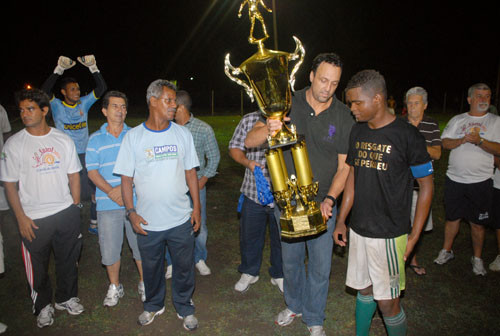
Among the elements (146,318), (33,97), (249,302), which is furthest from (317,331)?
(33,97)

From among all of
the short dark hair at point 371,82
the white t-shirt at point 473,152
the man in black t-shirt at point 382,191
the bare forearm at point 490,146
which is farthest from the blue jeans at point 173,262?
the bare forearm at point 490,146

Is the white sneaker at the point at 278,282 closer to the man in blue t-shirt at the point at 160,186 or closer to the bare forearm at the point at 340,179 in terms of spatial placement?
the man in blue t-shirt at the point at 160,186

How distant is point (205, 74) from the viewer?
44.8 m

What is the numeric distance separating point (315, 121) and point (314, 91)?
Answer: 0.30 meters

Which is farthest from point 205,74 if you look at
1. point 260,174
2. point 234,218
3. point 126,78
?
point 260,174

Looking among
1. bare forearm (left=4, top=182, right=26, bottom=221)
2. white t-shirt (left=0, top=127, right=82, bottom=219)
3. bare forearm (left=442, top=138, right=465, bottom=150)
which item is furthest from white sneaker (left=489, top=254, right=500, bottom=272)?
bare forearm (left=4, top=182, right=26, bottom=221)

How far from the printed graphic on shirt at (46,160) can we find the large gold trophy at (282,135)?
1.99 m

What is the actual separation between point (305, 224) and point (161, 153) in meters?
1.50

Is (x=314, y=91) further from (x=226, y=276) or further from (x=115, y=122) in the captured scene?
(x=226, y=276)

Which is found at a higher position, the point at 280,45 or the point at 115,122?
the point at 280,45

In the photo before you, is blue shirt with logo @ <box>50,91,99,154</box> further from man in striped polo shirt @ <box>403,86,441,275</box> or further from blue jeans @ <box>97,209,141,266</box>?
man in striped polo shirt @ <box>403,86,441,275</box>

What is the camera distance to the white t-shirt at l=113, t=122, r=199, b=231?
325cm

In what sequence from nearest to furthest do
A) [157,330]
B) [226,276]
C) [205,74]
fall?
[157,330] < [226,276] < [205,74]

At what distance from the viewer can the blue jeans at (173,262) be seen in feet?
11.1
